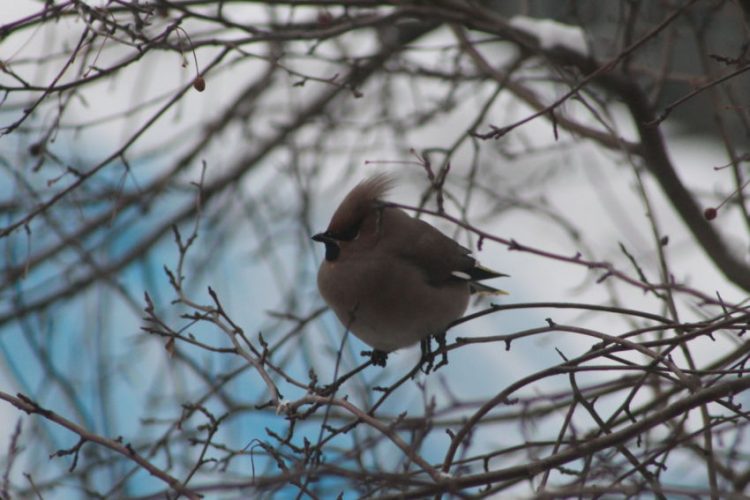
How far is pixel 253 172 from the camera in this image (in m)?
7.35

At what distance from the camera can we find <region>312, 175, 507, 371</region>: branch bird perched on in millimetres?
4477

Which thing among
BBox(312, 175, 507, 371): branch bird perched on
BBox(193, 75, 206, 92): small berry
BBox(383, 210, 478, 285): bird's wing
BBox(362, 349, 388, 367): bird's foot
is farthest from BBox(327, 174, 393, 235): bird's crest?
BBox(193, 75, 206, 92): small berry

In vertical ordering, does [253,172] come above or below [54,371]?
above

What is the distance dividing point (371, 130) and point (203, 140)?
1.18 m

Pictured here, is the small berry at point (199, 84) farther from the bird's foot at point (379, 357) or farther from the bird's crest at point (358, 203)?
the bird's foot at point (379, 357)

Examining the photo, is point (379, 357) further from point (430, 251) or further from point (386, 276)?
point (430, 251)

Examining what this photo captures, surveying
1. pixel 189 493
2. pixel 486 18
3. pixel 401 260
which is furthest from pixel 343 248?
pixel 189 493

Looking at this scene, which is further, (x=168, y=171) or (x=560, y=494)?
(x=168, y=171)

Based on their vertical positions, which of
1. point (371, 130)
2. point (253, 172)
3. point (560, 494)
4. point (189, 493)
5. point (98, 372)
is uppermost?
point (253, 172)

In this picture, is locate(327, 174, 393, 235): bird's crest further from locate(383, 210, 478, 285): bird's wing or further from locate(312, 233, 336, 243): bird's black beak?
locate(383, 210, 478, 285): bird's wing

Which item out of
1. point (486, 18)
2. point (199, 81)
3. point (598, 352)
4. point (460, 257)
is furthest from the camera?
point (460, 257)

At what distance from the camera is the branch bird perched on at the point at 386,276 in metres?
4.48

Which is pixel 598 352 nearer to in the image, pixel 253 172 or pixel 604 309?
pixel 604 309

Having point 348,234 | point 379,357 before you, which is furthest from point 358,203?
point 379,357
